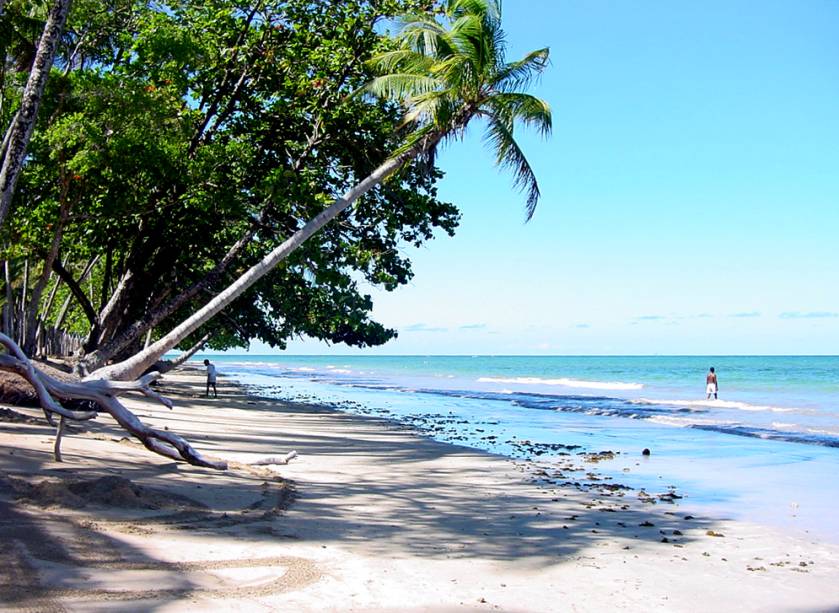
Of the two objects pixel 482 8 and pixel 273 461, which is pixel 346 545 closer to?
pixel 273 461

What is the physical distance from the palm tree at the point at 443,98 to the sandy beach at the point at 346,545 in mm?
3602

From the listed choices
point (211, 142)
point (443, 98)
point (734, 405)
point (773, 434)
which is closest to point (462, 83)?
point (443, 98)

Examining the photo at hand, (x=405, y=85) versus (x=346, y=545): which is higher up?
(x=405, y=85)

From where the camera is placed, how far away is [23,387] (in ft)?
43.8

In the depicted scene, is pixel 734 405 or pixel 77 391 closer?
pixel 77 391

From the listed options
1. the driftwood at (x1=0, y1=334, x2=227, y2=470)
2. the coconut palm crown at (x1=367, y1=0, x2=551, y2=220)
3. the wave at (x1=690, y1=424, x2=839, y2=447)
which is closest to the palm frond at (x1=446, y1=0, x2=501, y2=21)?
the coconut palm crown at (x1=367, y1=0, x2=551, y2=220)

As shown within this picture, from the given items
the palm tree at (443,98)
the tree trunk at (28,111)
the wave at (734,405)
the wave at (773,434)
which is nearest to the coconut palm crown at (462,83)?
the palm tree at (443,98)

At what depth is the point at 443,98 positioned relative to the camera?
13.3 m

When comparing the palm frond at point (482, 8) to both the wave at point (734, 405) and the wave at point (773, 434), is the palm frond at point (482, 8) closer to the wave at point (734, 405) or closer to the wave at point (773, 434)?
the wave at point (773, 434)

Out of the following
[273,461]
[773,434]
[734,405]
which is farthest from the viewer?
[734,405]

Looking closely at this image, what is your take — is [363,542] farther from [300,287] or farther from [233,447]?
[300,287]

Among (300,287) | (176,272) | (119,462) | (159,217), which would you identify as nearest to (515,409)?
(300,287)

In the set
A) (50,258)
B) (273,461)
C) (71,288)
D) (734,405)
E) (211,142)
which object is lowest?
(734,405)

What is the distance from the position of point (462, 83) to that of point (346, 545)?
29.3ft
